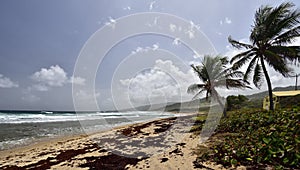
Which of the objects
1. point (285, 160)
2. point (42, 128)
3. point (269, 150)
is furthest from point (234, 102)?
point (285, 160)

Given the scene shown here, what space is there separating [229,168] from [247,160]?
0.57 m

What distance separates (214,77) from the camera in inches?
622

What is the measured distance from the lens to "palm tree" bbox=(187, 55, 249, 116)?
A: 576 inches

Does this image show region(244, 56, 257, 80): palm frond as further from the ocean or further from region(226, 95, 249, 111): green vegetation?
region(226, 95, 249, 111): green vegetation

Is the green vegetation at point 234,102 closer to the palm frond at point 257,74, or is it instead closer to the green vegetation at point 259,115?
the green vegetation at point 259,115

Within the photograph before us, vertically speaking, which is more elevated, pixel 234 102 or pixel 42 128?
pixel 234 102

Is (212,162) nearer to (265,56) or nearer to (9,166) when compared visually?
(9,166)

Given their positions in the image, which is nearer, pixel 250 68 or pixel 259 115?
pixel 259 115

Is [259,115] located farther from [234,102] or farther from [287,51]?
[234,102]

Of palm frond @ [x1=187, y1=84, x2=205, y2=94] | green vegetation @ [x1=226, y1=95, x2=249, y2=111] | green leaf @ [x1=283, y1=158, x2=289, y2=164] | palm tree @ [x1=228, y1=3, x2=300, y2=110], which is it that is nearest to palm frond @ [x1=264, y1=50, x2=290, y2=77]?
palm tree @ [x1=228, y1=3, x2=300, y2=110]

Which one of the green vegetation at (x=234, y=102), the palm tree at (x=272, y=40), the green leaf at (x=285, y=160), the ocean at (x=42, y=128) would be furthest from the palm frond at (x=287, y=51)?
the green vegetation at (x=234, y=102)

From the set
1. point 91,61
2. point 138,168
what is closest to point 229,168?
point 138,168

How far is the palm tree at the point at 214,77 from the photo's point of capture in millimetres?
14623

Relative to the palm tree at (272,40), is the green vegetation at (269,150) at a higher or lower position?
lower
